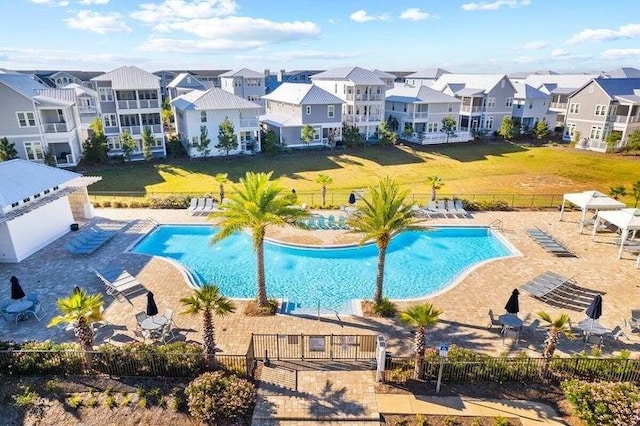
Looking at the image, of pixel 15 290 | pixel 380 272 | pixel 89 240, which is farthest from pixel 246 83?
pixel 380 272

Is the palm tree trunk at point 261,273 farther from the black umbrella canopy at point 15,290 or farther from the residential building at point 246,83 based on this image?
the residential building at point 246,83

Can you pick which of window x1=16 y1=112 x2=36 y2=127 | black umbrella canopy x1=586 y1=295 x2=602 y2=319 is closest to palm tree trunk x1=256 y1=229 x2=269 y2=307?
black umbrella canopy x1=586 y1=295 x2=602 y2=319

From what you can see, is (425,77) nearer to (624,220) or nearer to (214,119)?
(214,119)

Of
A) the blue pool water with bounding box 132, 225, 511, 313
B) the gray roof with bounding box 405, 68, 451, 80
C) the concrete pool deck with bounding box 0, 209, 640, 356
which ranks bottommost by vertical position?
the blue pool water with bounding box 132, 225, 511, 313

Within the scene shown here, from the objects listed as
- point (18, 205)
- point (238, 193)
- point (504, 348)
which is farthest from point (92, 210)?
point (504, 348)

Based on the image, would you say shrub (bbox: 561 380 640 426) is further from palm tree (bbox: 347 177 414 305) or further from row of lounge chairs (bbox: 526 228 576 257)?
row of lounge chairs (bbox: 526 228 576 257)

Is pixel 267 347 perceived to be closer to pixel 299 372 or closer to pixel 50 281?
pixel 299 372

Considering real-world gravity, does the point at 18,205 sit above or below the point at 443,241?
above
